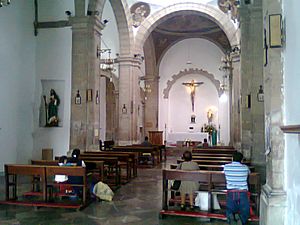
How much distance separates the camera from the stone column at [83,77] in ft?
36.4

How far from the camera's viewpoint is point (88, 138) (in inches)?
440

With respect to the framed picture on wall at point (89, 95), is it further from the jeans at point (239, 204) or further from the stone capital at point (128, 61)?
the jeans at point (239, 204)

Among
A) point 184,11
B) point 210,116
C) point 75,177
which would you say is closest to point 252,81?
point 75,177

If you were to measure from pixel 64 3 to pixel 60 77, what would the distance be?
265 cm

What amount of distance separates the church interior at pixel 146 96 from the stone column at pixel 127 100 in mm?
48

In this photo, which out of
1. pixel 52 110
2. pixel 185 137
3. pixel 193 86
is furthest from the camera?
pixel 193 86

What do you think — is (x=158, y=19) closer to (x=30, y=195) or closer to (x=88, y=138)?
(x=88, y=138)

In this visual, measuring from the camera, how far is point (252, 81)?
9031mm

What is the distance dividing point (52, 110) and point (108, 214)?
717 cm

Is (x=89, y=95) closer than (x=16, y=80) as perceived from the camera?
Yes

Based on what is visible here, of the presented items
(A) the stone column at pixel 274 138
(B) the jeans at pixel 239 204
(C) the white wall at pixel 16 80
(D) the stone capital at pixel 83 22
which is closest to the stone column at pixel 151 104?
(C) the white wall at pixel 16 80

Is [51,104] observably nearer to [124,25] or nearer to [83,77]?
[83,77]

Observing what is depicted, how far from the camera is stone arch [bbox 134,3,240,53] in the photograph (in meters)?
16.3

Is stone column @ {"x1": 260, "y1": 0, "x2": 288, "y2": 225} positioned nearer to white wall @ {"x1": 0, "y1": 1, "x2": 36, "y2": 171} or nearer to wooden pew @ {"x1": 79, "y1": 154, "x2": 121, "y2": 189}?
wooden pew @ {"x1": 79, "y1": 154, "x2": 121, "y2": 189}
